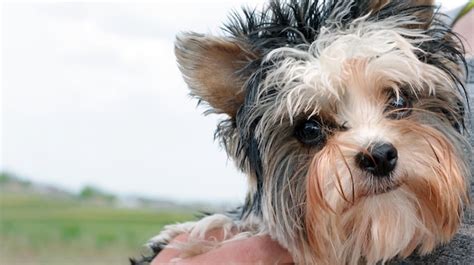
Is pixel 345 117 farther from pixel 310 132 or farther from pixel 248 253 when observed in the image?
pixel 248 253

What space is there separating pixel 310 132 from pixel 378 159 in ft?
1.01

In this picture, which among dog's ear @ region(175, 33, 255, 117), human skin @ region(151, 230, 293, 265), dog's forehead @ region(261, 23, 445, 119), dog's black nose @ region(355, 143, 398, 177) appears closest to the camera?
dog's black nose @ region(355, 143, 398, 177)

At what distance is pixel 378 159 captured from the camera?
7.02 ft

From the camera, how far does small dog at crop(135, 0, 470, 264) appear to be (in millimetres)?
2223

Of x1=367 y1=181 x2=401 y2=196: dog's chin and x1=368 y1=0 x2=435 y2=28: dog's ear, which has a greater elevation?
x1=368 y1=0 x2=435 y2=28: dog's ear

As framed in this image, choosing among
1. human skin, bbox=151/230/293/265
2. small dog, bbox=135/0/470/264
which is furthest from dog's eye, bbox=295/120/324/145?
human skin, bbox=151/230/293/265

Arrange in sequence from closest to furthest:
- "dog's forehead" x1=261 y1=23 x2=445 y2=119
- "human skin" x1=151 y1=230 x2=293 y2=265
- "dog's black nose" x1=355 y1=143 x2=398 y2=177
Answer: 1. "dog's black nose" x1=355 y1=143 x2=398 y2=177
2. "dog's forehead" x1=261 y1=23 x2=445 y2=119
3. "human skin" x1=151 y1=230 x2=293 y2=265

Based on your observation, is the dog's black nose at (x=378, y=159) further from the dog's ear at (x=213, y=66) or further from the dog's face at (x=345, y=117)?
the dog's ear at (x=213, y=66)

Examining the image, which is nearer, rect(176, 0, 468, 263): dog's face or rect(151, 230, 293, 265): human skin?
rect(176, 0, 468, 263): dog's face

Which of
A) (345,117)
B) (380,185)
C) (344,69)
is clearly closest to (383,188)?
(380,185)

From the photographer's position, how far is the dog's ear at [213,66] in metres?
2.45

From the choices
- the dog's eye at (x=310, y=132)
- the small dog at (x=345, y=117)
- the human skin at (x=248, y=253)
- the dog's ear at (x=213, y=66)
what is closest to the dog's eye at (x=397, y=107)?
the small dog at (x=345, y=117)

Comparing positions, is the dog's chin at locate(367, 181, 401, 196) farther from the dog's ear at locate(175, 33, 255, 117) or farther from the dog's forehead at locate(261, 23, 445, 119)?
the dog's ear at locate(175, 33, 255, 117)

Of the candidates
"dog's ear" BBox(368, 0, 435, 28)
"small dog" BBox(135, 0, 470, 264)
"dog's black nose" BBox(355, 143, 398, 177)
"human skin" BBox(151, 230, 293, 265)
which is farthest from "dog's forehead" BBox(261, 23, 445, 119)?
"human skin" BBox(151, 230, 293, 265)
